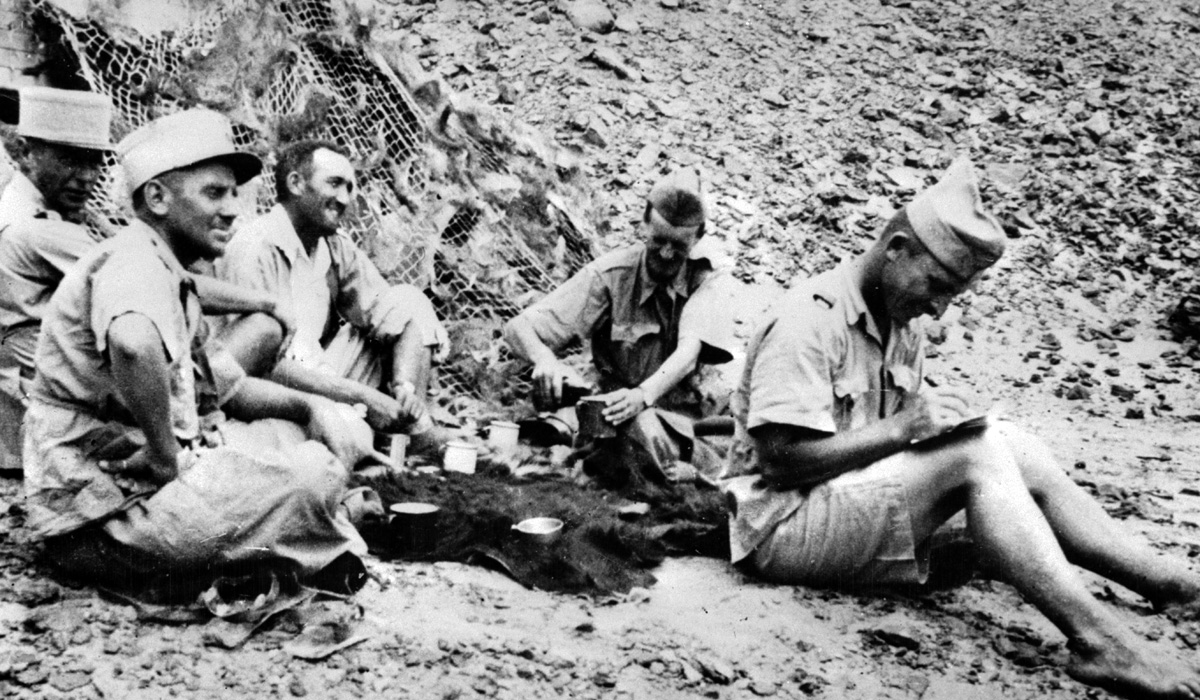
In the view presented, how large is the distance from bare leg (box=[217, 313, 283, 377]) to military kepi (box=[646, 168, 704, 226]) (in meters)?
1.70

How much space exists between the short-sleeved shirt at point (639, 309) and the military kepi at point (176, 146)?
2026 millimetres

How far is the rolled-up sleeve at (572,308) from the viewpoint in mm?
4988

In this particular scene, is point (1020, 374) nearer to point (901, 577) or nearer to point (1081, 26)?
point (901, 577)

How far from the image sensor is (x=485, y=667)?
2.92 m

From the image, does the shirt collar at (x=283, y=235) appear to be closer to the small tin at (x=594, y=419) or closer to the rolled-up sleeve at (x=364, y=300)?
the rolled-up sleeve at (x=364, y=300)

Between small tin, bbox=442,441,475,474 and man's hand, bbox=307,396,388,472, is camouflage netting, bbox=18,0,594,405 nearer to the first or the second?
small tin, bbox=442,441,475,474

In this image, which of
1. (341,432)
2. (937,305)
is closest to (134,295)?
(341,432)

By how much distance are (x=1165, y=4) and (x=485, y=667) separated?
429 inches

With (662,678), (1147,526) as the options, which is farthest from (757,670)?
(1147,526)

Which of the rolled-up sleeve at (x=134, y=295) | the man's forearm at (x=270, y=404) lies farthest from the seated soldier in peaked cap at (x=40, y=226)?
the rolled-up sleeve at (x=134, y=295)

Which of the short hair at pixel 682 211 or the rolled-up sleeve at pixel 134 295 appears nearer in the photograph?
the rolled-up sleeve at pixel 134 295

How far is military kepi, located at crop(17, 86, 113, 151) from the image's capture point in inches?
152

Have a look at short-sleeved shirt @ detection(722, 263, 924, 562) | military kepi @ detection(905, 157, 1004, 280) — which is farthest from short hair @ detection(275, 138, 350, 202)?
military kepi @ detection(905, 157, 1004, 280)

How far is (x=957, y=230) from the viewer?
121 inches
